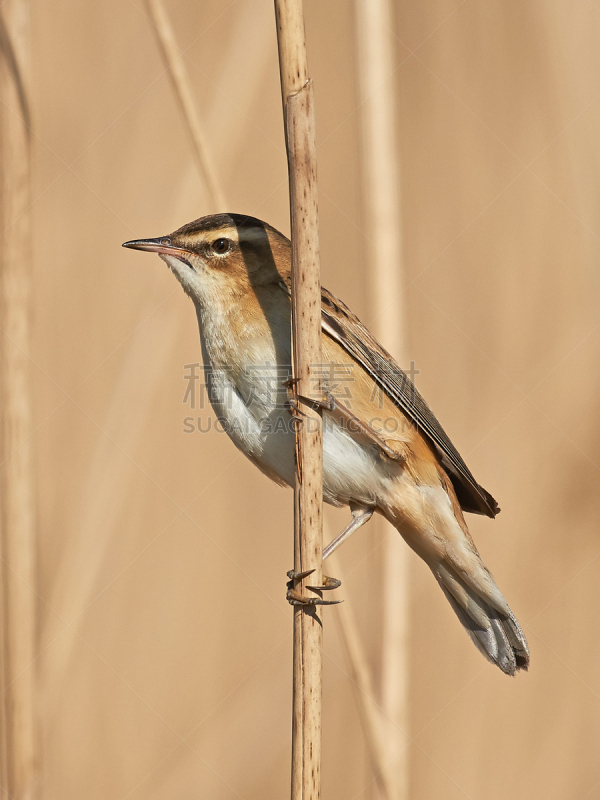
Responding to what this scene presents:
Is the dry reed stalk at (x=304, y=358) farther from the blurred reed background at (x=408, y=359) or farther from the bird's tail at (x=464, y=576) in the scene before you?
the blurred reed background at (x=408, y=359)

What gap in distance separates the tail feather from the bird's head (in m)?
1.29

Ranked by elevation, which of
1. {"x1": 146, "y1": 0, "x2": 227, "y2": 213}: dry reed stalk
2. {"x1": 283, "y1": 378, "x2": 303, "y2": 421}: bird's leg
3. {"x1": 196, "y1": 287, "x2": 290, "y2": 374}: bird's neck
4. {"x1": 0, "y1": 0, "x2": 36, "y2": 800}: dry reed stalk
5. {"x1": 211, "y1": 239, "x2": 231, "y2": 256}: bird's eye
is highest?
{"x1": 146, "y1": 0, "x2": 227, "y2": 213}: dry reed stalk

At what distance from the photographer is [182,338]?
3.32 meters

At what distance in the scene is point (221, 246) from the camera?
8.09ft

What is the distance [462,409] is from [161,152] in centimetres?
180

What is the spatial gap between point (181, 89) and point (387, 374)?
114 centimetres

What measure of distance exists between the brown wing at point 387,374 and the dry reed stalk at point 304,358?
0.52m

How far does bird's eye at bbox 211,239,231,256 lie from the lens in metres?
2.46

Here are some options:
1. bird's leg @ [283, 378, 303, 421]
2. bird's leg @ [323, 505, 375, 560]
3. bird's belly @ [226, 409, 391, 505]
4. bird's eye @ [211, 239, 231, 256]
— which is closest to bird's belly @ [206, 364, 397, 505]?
bird's belly @ [226, 409, 391, 505]

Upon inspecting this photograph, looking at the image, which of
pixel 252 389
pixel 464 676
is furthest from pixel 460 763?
pixel 252 389

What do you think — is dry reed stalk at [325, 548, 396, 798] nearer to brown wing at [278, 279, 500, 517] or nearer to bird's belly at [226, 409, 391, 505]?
bird's belly at [226, 409, 391, 505]

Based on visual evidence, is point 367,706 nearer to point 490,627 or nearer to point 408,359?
point 490,627

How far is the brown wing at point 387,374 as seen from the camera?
92.9 inches

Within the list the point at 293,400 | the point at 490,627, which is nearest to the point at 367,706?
the point at 490,627
